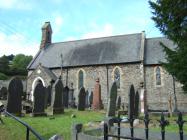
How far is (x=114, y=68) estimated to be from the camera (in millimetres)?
30469

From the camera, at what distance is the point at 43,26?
134 feet

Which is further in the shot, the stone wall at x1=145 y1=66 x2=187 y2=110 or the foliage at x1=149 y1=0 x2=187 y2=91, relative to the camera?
the stone wall at x1=145 y1=66 x2=187 y2=110

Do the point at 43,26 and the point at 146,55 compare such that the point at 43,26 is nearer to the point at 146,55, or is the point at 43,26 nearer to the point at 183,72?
the point at 146,55

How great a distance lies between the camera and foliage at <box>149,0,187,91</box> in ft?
41.6

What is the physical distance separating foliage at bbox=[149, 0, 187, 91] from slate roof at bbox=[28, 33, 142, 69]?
51.2 feet

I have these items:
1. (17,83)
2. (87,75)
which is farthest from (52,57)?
(17,83)

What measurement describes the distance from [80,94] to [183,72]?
1011 cm

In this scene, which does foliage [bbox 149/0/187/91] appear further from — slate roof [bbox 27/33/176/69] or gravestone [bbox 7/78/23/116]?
slate roof [bbox 27/33/176/69]

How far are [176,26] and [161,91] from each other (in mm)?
15930

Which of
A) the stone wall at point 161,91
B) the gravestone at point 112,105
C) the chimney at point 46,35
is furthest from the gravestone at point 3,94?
the chimney at point 46,35

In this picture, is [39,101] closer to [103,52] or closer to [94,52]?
[103,52]

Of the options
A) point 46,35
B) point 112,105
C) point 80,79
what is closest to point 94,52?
point 80,79

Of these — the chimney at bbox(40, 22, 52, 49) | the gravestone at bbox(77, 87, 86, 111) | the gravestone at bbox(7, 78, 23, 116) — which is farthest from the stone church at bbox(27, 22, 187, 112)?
the gravestone at bbox(7, 78, 23, 116)

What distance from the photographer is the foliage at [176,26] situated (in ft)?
41.6
